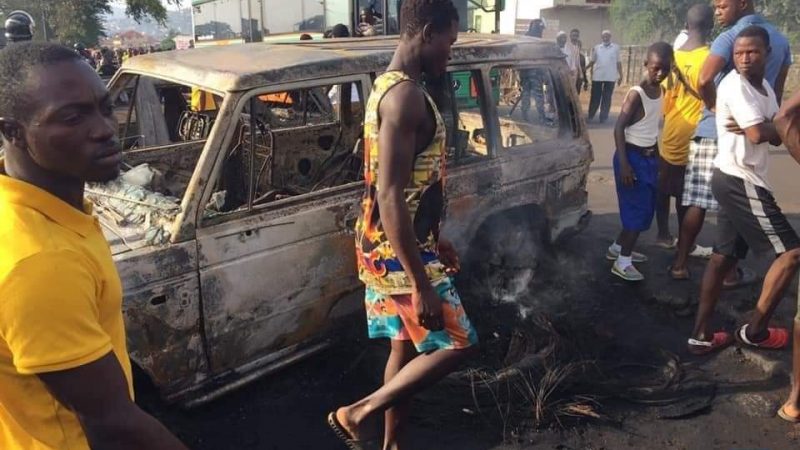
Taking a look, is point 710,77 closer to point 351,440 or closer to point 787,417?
point 787,417

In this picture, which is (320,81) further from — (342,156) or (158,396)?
(158,396)

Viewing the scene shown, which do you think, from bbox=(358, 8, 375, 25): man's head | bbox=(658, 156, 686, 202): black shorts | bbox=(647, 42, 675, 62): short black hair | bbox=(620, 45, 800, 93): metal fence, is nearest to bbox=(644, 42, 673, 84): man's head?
bbox=(647, 42, 675, 62): short black hair

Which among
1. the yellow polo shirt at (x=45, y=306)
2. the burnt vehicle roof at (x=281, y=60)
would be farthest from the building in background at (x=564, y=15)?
the yellow polo shirt at (x=45, y=306)

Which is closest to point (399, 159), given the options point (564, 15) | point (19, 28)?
point (19, 28)

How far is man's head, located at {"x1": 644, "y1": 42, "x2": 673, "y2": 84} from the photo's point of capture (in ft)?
14.6

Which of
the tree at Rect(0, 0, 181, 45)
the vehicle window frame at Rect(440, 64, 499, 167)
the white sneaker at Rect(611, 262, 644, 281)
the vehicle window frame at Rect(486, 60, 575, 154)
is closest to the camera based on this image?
the vehicle window frame at Rect(440, 64, 499, 167)

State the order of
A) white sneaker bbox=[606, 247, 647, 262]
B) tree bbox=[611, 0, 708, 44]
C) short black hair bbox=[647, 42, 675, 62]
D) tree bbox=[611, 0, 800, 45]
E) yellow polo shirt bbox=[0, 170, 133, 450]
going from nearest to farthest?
yellow polo shirt bbox=[0, 170, 133, 450], short black hair bbox=[647, 42, 675, 62], white sneaker bbox=[606, 247, 647, 262], tree bbox=[611, 0, 800, 45], tree bbox=[611, 0, 708, 44]

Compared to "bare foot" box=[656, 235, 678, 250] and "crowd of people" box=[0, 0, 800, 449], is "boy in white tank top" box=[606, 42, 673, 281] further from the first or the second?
"bare foot" box=[656, 235, 678, 250]

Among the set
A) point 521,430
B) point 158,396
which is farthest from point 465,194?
point 158,396

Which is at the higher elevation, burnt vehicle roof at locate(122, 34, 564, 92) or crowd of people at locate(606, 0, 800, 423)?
burnt vehicle roof at locate(122, 34, 564, 92)

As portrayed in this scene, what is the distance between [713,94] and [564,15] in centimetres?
2934

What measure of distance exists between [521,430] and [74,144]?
2.56 meters

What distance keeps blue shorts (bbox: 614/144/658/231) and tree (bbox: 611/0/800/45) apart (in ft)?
85.1

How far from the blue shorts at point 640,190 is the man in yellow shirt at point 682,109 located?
1.24ft
